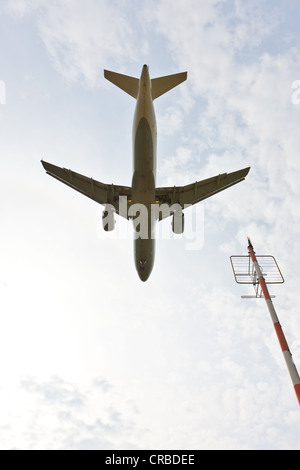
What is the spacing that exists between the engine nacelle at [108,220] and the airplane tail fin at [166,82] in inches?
402

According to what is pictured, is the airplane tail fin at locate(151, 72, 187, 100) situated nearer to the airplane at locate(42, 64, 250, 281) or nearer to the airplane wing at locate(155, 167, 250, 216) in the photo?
the airplane at locate(42, 64, 250, 281)

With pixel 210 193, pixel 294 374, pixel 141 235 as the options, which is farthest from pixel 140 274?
pixel 294 374

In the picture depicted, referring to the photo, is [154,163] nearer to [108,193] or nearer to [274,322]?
[108,193]

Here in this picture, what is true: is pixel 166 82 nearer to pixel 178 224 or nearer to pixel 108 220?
pixel 178 224

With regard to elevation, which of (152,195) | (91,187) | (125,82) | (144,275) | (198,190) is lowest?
(144,275)

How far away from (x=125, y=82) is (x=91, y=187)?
9114 millimetres

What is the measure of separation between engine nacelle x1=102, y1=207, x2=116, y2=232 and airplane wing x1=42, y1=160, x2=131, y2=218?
3.58ft

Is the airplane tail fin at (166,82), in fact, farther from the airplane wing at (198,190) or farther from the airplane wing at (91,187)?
the airplane wing at (91,187)

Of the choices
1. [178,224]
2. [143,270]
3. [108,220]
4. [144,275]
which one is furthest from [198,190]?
[144,275]

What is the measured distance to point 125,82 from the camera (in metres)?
26.0

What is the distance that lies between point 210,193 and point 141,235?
7558 millimetres

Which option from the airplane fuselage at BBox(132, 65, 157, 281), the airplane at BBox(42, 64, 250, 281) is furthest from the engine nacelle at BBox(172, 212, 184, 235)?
the airplane fuselage at BBox(132, 65, 157, 281)

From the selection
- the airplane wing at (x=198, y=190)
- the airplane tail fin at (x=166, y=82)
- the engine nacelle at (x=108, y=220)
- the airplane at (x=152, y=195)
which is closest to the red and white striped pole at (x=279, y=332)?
the airplane at (x=152, y=195)

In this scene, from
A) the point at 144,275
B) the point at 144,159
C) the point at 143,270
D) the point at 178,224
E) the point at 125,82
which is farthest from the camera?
the point at 125,82
